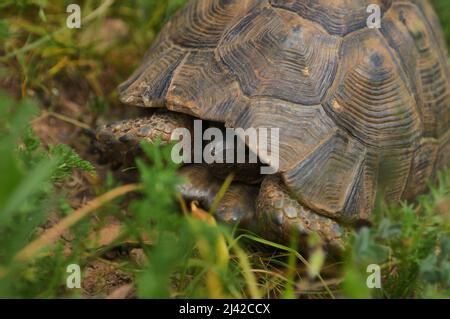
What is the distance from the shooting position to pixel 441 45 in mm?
3145

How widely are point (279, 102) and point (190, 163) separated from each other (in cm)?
57

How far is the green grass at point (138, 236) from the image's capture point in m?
1.56

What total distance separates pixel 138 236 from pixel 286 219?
0.77 m

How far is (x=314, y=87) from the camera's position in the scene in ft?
7.80

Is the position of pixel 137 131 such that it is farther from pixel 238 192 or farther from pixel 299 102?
pixel 299 102

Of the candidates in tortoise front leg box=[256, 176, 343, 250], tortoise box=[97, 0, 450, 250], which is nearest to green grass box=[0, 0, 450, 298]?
tortoise front leg box=[256, 176, 343, 250]

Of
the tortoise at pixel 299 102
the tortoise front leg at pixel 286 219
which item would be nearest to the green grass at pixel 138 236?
the tortoise front leg at pixel 286 219

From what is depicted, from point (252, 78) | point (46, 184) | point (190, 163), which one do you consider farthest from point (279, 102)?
point (46, 184)
